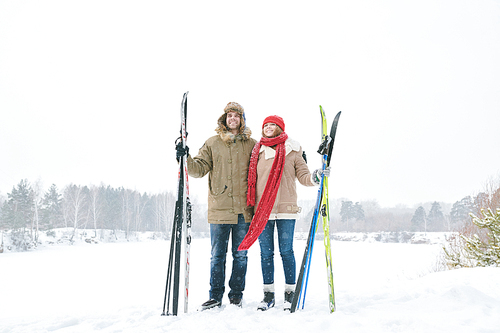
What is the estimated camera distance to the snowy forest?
91.6ft

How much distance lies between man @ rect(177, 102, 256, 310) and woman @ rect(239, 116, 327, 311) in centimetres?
11

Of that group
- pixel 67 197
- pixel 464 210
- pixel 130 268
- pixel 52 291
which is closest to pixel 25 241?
pixel 67 197

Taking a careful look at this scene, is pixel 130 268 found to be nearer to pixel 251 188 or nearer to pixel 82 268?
pixel 82 268

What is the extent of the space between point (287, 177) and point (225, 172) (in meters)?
0.58

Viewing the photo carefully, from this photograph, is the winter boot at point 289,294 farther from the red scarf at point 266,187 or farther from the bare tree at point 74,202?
the bare tree at point 74,202

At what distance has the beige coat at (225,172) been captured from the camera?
2639mm

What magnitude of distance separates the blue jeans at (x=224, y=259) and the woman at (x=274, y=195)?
12 cm

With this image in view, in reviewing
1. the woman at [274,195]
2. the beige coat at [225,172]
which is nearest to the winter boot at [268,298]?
the woman at [274,195]

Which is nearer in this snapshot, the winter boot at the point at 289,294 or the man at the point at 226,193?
the winter boot at the point at 289,294

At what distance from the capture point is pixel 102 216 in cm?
3581

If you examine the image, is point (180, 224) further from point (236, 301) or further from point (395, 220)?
point (395, 220)

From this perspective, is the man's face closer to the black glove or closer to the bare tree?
the black glove

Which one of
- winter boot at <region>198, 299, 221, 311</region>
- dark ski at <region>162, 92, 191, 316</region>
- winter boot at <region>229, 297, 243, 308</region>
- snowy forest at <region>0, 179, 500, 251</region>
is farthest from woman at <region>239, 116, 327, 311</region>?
snowy forest at <region>0, 179, 500, 251</region>

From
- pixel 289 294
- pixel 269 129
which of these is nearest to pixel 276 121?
pixel 269 129
